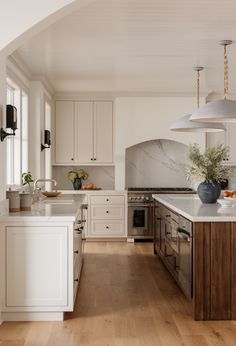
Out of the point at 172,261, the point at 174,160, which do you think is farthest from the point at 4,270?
the point at 174,160

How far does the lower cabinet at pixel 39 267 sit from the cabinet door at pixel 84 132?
181 inches

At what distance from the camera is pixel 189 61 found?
582 cm

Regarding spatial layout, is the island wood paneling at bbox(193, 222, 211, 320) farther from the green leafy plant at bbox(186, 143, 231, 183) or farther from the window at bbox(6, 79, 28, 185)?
the window at bbox(6, 79, 28, 185)

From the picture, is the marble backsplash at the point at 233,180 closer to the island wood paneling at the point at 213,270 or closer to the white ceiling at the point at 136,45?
the white ceiling at the point at 136,45

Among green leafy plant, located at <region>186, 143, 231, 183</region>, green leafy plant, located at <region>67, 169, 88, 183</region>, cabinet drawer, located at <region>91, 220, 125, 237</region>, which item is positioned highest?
green leafy plant, located at <region>186, 143, 231, 183</region>

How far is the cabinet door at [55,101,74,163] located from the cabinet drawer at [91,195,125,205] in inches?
33.5

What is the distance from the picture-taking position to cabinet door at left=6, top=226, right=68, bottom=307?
3.87 meters

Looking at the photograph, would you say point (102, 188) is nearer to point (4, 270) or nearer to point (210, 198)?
point (210, 198)

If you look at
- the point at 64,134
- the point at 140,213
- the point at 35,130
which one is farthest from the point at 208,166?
the point at 64,134

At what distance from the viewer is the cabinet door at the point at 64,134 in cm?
840

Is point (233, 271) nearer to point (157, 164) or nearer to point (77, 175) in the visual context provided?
point (77, 175)

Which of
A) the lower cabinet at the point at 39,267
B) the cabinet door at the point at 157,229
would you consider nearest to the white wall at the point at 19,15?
the lower cabinet at the point at 39,267

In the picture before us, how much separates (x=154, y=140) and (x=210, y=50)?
3496mm

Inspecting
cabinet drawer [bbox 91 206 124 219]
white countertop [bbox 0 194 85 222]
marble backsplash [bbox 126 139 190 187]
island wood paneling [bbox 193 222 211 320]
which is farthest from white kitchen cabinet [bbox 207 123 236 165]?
island wood paneling [bbox 193 222 211 320]
